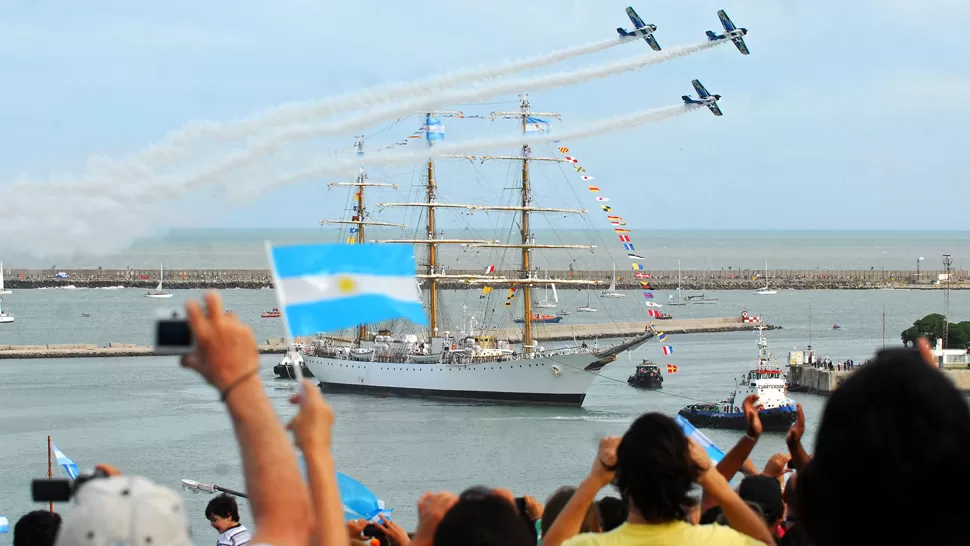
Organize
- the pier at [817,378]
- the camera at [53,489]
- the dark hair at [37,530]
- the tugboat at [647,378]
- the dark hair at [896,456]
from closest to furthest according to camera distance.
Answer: the dark hair at [896,456] → the camera at [53,489] → the dark hair at [37,530] → the pier at [817,378] → the tugboat at [647,378]

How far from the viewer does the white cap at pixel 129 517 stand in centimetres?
247

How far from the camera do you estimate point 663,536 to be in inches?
148

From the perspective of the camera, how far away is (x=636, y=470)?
3771mm

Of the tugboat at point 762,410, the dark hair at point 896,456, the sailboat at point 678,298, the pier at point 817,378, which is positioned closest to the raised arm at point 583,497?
the dark hair at point 896,456

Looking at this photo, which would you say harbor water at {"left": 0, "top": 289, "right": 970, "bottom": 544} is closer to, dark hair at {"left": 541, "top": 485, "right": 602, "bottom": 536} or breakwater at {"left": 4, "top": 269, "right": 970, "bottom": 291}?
dark hair at {"left": 541, "top": 485, "right": 602, "bottom": 536}

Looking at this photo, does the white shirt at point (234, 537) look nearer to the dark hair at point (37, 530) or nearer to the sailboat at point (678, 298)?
the dark hair at point (37, 530)

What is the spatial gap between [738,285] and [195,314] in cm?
11941

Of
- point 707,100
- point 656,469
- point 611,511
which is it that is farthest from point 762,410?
point 656,469

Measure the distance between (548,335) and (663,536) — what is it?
71.7m

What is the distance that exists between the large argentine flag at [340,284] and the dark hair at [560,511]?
84cm

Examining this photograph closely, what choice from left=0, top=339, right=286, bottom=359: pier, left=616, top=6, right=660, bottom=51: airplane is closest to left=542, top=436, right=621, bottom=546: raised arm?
left=616, top=6, right=660, bottom=51: airplane

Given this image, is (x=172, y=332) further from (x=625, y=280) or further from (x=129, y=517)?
(x=625, y=280)

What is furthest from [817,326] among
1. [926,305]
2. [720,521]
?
[720,521]

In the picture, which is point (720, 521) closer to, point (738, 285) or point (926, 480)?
point (926, 480)
